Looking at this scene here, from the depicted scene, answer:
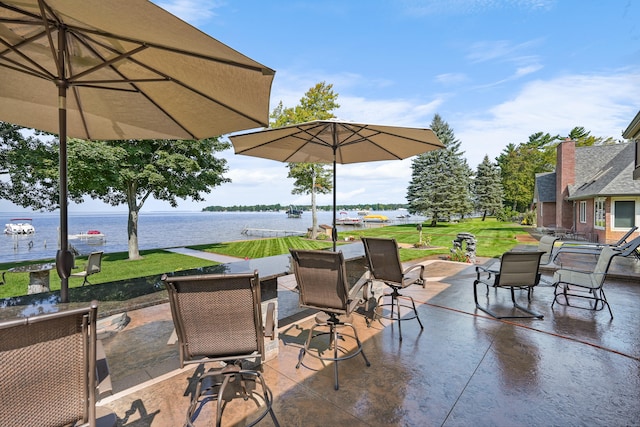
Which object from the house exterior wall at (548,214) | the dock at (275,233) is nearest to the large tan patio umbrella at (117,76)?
the dock at (275,233)

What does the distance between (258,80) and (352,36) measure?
11315 millimetres

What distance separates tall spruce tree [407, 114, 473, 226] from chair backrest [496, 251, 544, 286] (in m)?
26.5

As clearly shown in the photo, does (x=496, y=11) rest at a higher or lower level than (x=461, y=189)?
higher

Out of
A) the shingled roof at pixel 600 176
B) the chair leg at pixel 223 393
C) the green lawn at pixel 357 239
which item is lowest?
the green lawn at pixel 357 239

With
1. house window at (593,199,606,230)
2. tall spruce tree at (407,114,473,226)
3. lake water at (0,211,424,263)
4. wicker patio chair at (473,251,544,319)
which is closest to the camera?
wicker patio chair at (473,251,544,319)

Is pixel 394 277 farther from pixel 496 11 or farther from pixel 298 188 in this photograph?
pixel 298 188

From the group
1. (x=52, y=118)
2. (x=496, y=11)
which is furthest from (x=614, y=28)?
(x=52, y=118)

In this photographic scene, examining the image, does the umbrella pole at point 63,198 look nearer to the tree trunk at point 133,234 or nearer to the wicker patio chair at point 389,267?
the wicker patio chair at point 389,267

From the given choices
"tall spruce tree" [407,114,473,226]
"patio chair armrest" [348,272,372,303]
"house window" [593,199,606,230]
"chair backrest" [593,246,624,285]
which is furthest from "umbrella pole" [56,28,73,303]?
"tall spruce tree" [407,114,473,226]

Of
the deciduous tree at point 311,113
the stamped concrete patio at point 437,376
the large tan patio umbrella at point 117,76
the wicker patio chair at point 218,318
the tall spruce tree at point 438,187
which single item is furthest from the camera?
the tall spruce tree at point 438,187

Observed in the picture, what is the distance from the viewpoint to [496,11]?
10211mm

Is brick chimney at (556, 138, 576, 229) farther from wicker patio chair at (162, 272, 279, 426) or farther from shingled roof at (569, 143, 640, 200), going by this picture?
wicker patio chair at (162, 272, 279, 426)

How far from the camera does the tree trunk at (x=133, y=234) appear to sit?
44.7ft

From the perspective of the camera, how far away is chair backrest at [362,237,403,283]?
13.1ft
